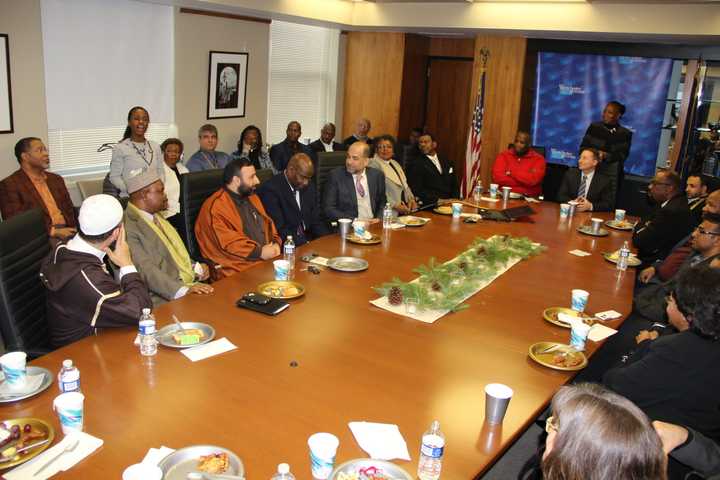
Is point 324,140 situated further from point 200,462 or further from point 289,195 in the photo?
point 200,462

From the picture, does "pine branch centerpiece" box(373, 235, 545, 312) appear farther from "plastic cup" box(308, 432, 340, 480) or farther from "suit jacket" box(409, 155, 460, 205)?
"suit jacket" box(409, 155, 460, 205)

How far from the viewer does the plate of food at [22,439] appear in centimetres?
171

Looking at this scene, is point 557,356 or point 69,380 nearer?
point 69,380

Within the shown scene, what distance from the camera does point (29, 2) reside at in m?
5.08

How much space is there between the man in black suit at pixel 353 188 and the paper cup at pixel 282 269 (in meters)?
1.83

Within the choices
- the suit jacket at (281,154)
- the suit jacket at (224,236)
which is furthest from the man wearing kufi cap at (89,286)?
the suit jacket at (281,154)

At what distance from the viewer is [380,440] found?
1916 mm

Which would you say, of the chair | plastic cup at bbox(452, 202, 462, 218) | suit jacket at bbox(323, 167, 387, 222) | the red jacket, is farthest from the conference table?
the red jacket

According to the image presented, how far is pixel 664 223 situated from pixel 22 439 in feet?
14.1

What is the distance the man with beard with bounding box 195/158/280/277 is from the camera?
3920 mm

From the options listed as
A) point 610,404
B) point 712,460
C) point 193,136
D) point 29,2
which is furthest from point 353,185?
point 610,404

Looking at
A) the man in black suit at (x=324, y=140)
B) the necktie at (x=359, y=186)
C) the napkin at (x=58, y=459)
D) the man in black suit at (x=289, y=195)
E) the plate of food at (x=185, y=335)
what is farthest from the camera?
the man in black suit at (x=324, y=140)

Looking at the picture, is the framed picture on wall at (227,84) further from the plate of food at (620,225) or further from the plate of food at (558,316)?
the plate of food at (558,316)

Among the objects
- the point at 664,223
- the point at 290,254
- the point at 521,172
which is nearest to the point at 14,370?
the point at 290,254
